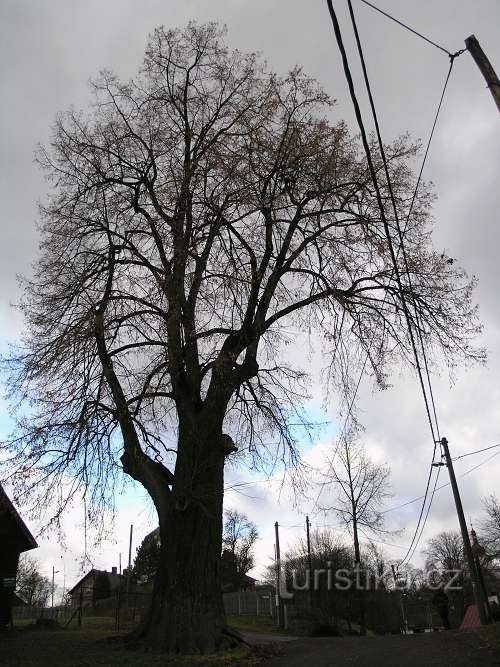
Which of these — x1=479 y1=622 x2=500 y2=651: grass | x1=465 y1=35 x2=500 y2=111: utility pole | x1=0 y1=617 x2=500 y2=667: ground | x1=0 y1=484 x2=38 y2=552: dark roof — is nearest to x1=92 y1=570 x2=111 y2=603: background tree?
x1=0 y1=484 x2=38 y2=552: dark roof

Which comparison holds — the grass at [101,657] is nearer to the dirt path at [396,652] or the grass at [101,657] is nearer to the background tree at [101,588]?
the dirt path at [396,652]

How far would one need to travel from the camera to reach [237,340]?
1346cm

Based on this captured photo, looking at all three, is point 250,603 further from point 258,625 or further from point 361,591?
point 361,591

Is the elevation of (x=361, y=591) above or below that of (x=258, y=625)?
above

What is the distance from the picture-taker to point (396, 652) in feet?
34.3

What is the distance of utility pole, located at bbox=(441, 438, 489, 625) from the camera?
20797 mm

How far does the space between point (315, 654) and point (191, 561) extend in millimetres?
2970

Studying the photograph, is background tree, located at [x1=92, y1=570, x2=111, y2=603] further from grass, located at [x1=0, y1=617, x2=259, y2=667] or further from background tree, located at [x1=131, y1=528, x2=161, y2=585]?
grass, located at [x1=0, y1=617, x2=259, y2=667]

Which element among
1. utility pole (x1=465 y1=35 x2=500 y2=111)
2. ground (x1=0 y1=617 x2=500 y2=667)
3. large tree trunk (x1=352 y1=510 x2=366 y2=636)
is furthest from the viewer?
large tree trunk (x1=352 y1=510 x2=366 y2=636)

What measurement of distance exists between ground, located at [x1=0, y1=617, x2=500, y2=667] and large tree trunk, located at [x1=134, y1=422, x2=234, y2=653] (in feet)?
1.89

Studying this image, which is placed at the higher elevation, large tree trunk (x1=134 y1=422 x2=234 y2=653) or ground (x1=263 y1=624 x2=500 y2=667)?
large tree trunk (x1=134 y1=422 x2=234 y2=653)

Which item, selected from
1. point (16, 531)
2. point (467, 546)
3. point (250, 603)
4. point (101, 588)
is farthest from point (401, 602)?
point (16, 531)

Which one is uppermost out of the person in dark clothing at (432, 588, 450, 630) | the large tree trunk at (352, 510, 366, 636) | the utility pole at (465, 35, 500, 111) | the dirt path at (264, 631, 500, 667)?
the utility pole at (465, 35, 500, 111)

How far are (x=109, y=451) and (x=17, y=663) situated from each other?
417cm
